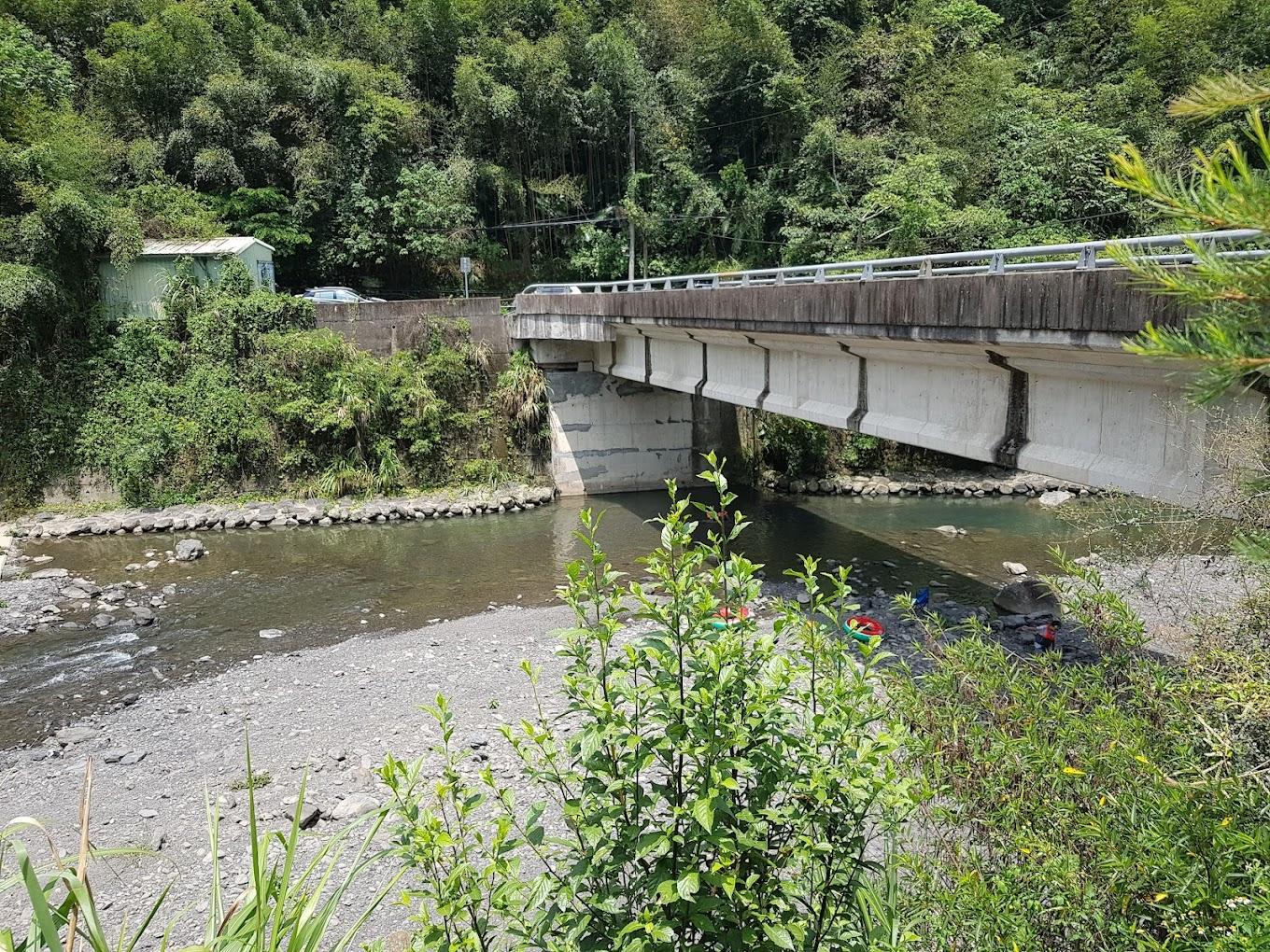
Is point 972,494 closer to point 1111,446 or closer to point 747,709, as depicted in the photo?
point 1111,446

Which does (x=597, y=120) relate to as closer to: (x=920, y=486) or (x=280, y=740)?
(x=920, y=486)

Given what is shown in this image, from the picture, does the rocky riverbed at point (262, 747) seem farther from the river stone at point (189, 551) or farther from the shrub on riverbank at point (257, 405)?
the shrub on riverbank at point (257, 405)

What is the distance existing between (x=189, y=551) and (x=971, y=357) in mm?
14966

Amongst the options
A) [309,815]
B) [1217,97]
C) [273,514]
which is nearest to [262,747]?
[309,815]

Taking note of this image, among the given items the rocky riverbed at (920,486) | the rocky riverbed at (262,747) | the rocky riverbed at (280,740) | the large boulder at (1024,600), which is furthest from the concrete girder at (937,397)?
the rocky riverbed at (920,486)

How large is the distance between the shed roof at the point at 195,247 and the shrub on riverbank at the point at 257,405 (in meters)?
0.52

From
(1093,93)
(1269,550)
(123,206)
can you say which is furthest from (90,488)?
(1093,93)

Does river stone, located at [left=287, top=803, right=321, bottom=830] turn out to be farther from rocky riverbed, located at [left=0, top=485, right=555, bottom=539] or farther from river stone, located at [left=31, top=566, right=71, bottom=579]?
rocky riverbed, located at [left=0, top=485, right=555, bottom=539]

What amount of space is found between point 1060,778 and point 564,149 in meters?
32.1

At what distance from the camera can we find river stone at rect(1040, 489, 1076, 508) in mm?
19516

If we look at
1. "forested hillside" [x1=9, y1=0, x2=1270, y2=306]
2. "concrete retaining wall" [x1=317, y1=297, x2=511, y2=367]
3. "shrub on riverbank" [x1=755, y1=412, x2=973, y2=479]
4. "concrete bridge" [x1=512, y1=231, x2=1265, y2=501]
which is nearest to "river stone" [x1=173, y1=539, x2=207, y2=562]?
"concrete retaining wall" [x1=317, y1=297, x2=511, y2=367]

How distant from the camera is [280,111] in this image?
90.6 feet

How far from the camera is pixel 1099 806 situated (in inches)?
132

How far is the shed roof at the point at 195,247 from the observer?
20.9m
